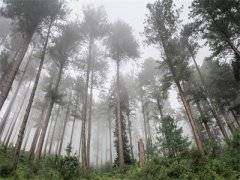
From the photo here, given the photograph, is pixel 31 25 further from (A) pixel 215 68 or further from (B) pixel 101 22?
(A) pixel 215 68

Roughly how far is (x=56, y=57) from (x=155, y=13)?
9301 mm

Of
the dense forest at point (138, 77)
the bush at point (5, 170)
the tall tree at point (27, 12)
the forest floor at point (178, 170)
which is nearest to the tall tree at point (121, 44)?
the dense forest at point (138, 77)

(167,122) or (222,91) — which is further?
(222,91)

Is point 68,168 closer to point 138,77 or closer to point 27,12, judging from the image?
point 27,12

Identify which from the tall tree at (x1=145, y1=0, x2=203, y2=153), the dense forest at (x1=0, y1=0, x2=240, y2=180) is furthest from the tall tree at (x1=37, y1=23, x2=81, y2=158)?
the tall tree at (x1=145, y1=0, x2=203, y2=153)

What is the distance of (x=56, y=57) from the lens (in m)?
20.4

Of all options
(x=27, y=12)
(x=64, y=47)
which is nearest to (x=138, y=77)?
(x=64, y=47)

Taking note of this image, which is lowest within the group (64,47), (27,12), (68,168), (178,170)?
(178,170)

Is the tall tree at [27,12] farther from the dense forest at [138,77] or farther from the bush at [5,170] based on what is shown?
the bush at [5,170]

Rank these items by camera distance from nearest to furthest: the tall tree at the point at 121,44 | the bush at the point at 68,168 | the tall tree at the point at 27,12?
the bush at the point at 68,168
the tall tree at the point at 27,12
the tall tree at the point at 121,44

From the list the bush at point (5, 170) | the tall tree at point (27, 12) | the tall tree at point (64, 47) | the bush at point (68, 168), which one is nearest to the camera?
the bush at point (5, 170)

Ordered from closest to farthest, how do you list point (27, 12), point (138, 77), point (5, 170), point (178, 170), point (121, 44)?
point (5, 170) → point (178, 170) → point (27, 12) → point (121, 44) → point (138, 77)

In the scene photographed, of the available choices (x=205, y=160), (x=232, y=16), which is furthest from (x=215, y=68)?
(x=205, y=160)

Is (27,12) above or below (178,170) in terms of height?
above
